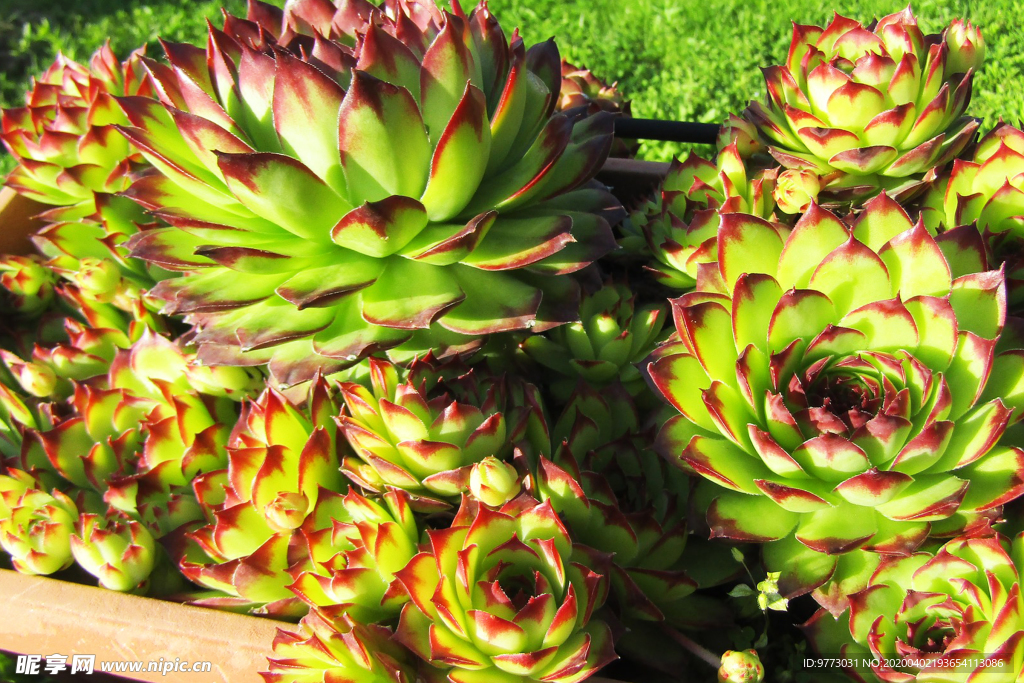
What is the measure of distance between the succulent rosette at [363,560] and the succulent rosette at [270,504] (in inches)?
0.8

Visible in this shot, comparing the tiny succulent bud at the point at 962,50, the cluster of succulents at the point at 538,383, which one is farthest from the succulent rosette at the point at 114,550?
the tiny succulent bud at the point at 962,50

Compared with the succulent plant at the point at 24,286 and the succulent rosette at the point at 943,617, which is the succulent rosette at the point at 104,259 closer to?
the succulent plant at the point at 24,286

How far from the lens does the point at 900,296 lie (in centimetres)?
85

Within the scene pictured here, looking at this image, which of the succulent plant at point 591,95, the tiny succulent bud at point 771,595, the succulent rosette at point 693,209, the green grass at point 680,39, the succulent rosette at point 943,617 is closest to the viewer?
the succulent rosette at point 943,617

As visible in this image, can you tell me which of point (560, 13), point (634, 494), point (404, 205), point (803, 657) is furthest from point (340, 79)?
point (560, 13)

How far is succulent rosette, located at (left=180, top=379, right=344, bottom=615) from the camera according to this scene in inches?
35.2

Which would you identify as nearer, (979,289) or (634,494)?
(979,289)

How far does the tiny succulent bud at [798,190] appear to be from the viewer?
1.03 meters

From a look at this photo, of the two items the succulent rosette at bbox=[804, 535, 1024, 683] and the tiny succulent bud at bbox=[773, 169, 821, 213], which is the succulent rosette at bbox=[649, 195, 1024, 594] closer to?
the succulent rosette at bbox=[804, 535, 1024, 683]

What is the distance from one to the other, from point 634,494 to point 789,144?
526 mm

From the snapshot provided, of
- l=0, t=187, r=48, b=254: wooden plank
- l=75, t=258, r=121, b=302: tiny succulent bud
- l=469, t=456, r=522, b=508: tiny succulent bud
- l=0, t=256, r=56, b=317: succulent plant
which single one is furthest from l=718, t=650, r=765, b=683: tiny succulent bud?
l=0, t=187, r=48, b=254: wooden plank

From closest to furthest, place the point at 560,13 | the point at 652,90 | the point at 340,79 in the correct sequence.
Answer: the point at 340,79 < the point at 652,90 < the point at 560,13

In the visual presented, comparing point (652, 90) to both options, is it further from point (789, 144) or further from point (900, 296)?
point (900, 296)

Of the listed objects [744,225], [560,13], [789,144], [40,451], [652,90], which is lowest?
[40,451]
